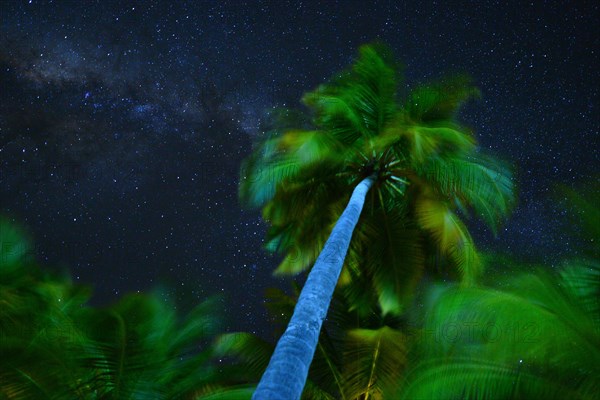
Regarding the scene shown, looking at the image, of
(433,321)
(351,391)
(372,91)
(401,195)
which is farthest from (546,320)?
(372,91)

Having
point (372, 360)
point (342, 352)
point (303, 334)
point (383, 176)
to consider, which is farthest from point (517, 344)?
point (383, 176)

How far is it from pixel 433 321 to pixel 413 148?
4.36 m

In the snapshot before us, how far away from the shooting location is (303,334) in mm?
5219

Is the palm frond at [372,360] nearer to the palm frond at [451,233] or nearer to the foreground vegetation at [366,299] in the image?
the foreground vegetation at [366,299]

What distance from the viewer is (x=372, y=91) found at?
11.2 meters

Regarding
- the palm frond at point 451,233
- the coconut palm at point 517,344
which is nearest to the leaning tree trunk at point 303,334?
the coconut palm at point 517,344

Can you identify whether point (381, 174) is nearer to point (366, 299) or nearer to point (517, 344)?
point (366, 299)

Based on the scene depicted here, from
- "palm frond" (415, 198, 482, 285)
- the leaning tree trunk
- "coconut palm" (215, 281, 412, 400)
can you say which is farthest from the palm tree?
the leaning tree trunk

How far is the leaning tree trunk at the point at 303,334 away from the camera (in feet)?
14.7

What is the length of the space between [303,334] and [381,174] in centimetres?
654

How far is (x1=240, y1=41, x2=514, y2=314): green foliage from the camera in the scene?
10336 mm

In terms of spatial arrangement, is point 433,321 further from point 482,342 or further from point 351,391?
point 351,391

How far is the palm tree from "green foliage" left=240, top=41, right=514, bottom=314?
0.02 m

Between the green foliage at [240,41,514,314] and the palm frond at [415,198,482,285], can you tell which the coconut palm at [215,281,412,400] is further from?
the palm frond at [415,198,482,285]
